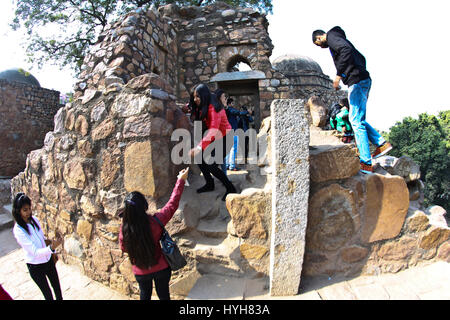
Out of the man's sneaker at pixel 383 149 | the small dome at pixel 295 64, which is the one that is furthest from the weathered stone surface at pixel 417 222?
the small dome at pixel 295 64

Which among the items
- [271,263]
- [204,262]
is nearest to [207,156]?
[204,262]

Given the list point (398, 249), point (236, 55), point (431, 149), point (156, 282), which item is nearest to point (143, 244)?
point (156, 282)

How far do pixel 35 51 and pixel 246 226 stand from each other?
11174 mm

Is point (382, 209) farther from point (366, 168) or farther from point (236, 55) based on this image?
point (236, 55)

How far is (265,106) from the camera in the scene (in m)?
6.50

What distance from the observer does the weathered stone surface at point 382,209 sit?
7.18 feet

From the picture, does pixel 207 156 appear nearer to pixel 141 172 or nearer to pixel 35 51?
pixel 141 172

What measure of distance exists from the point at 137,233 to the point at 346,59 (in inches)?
97.9

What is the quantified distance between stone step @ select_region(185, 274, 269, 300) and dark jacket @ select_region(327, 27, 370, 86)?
2.13 meters

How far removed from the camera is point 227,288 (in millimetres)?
2182

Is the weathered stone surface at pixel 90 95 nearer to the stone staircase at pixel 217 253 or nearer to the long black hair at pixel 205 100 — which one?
the long black hair at pixel 205 100

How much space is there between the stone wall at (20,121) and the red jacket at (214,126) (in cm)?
1056

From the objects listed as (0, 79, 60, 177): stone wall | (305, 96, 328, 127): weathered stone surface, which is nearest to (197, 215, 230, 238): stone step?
(305, 96, 328, 127): weathered stone surface

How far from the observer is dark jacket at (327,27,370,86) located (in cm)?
248
